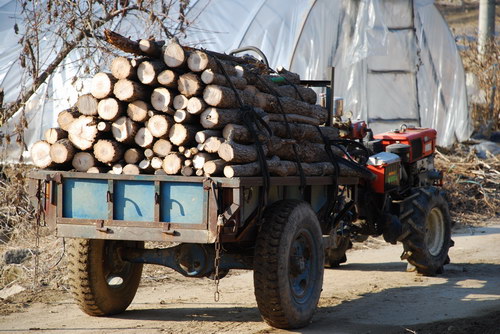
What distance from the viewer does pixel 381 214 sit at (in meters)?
9.09

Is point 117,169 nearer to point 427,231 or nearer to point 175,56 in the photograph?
point 175,56

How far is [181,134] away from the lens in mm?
6266

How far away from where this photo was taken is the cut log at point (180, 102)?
20.9ft

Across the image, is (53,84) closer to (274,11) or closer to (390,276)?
(274,11)

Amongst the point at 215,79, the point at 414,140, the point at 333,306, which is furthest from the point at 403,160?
the point at 215,79

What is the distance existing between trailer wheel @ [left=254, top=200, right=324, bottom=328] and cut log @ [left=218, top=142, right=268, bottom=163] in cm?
59

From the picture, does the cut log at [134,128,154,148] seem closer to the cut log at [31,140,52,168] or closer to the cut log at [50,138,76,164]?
the cut log at [50,138,76,164]

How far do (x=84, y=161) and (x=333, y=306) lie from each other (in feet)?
9.52

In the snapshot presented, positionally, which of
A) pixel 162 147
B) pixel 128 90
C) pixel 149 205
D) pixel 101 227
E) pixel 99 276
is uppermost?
pixel 128 90

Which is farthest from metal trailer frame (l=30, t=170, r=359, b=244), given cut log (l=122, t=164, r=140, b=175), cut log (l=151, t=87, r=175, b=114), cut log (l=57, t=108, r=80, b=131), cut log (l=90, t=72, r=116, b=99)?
cut log (l=90, t=72, r=116, b=99)

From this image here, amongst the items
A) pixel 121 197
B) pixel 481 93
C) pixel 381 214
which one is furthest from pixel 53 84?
pixel 481 93

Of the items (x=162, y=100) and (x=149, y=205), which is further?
(x=162, y=100)

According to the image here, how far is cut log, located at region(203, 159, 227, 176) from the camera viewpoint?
20.0 feet

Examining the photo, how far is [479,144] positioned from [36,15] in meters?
11.5
